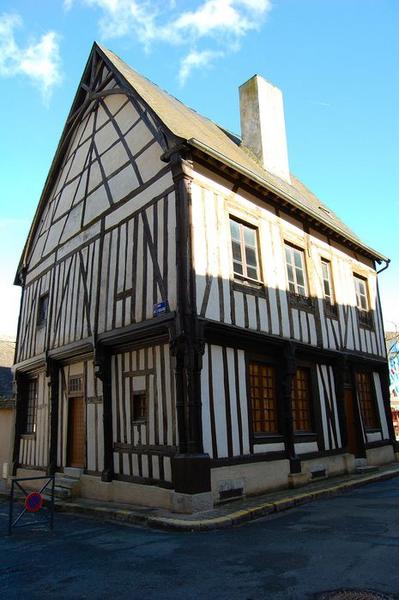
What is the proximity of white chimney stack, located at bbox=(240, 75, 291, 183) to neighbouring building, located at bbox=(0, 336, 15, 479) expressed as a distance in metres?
9.67

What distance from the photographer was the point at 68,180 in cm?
1182

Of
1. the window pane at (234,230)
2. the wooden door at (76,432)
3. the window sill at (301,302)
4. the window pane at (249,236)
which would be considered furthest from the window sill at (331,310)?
the wooden door at (76,432)

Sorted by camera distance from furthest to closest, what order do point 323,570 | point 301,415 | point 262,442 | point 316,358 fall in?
point 316,358
point 301,415
point 262,442
point 323,570

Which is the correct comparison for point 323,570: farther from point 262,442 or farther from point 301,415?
point 301,415

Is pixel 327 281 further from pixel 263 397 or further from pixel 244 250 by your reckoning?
pixel 263 397

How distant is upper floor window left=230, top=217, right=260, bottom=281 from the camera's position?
323 inches

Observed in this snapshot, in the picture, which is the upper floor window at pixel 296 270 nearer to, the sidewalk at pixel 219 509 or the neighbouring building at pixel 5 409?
the sidewalk at pixel 219 509

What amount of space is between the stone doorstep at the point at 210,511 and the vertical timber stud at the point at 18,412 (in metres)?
4.14

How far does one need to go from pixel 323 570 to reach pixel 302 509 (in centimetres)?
297

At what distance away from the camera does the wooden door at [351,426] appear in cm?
1085

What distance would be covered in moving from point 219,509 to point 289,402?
2.79m

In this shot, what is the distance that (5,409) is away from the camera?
1455 cm

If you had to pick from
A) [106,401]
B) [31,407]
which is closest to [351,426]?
[106,401]

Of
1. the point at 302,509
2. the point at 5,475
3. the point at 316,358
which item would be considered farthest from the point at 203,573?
the point at 5,475
